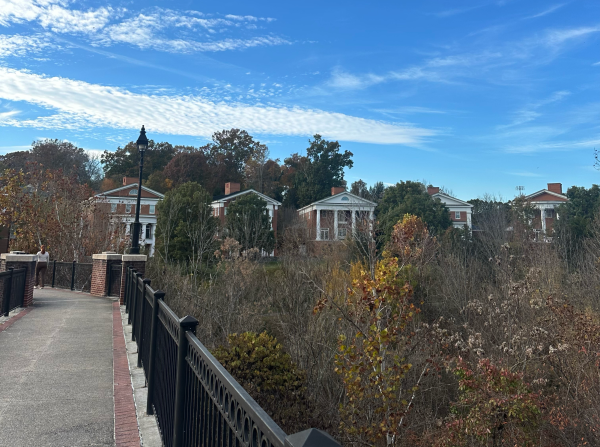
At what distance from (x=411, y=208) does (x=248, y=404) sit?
41.4 m

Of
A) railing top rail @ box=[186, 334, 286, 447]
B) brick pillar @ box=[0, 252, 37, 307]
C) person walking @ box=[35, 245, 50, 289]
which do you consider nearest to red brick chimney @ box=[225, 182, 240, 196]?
person walking @ box=[35, 245, 50, 289]

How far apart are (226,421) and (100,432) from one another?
120 inches

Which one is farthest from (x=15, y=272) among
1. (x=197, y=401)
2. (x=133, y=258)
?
(x=197, y=401)

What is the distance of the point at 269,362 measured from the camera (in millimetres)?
6203

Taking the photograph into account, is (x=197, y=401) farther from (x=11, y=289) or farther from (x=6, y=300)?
(x=11, y=289)

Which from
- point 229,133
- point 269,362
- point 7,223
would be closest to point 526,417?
point 269,362

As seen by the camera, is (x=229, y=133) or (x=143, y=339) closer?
(x=143, y=339)

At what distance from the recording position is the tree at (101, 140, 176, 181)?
67062mm

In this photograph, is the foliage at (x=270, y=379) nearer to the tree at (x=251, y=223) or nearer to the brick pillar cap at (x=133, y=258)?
the brick pillar cap at (x=133, y=258)

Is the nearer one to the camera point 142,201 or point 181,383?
point 181,383

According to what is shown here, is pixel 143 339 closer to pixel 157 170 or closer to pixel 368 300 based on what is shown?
pixel 368 300

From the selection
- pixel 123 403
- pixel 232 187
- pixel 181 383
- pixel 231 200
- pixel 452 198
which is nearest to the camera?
pixel 181 383

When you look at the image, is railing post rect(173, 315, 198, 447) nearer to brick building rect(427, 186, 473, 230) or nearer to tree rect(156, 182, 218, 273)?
tree rect(156, 182, 218, 273)

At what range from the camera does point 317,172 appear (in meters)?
65.9
